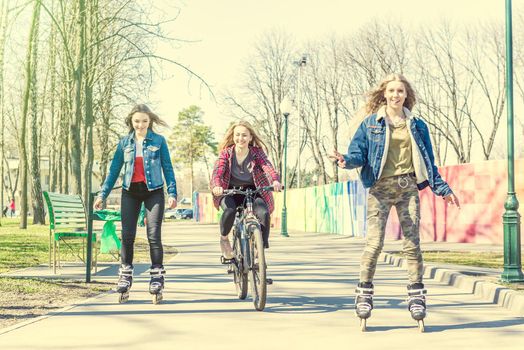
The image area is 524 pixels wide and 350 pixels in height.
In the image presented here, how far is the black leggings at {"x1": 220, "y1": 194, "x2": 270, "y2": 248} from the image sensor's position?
7.38 metres

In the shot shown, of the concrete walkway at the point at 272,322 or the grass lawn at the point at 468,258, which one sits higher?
the concrete walkway at the point at 272,322

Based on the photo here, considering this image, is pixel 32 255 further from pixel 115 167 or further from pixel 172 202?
pixel 172 202

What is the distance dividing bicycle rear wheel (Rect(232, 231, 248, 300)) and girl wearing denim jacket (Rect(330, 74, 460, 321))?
5.48ft

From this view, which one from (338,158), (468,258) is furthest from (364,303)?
(468,258)

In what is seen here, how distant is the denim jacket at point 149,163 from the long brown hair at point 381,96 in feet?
7.19

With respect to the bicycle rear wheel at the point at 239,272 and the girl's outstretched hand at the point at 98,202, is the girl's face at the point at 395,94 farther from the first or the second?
the girl's outstretched hand at the point at 98,202

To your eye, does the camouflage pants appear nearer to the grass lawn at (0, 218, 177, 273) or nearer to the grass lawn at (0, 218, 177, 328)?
the grass lawn at (0, 218, 177, 328)

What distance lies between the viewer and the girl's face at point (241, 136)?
25.3 ft

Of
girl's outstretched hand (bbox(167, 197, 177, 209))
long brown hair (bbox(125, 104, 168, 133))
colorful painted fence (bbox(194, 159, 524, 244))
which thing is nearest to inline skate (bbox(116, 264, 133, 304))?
girl's outstretched hand (bbox(167, 197, 177, 209))

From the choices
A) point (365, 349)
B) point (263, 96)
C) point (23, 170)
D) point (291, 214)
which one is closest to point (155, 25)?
point (365, 349)

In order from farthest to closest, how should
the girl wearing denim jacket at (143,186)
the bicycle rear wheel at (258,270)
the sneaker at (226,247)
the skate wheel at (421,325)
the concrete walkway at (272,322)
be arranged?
the sneaker at (226,247), the girl wearing denim jacket at (143,186), the bicycle rear wheel at (258,270), the skate wheel at (421,325), the concrete walkway at (272,322)

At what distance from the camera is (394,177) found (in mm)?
6152

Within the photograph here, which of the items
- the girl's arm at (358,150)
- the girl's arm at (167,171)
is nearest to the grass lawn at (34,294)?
the girl's arm at (167,171)

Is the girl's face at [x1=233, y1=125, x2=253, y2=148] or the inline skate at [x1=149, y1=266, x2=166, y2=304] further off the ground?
the girl's face at [x1=233, y1=125, x2=253, y2=148]
